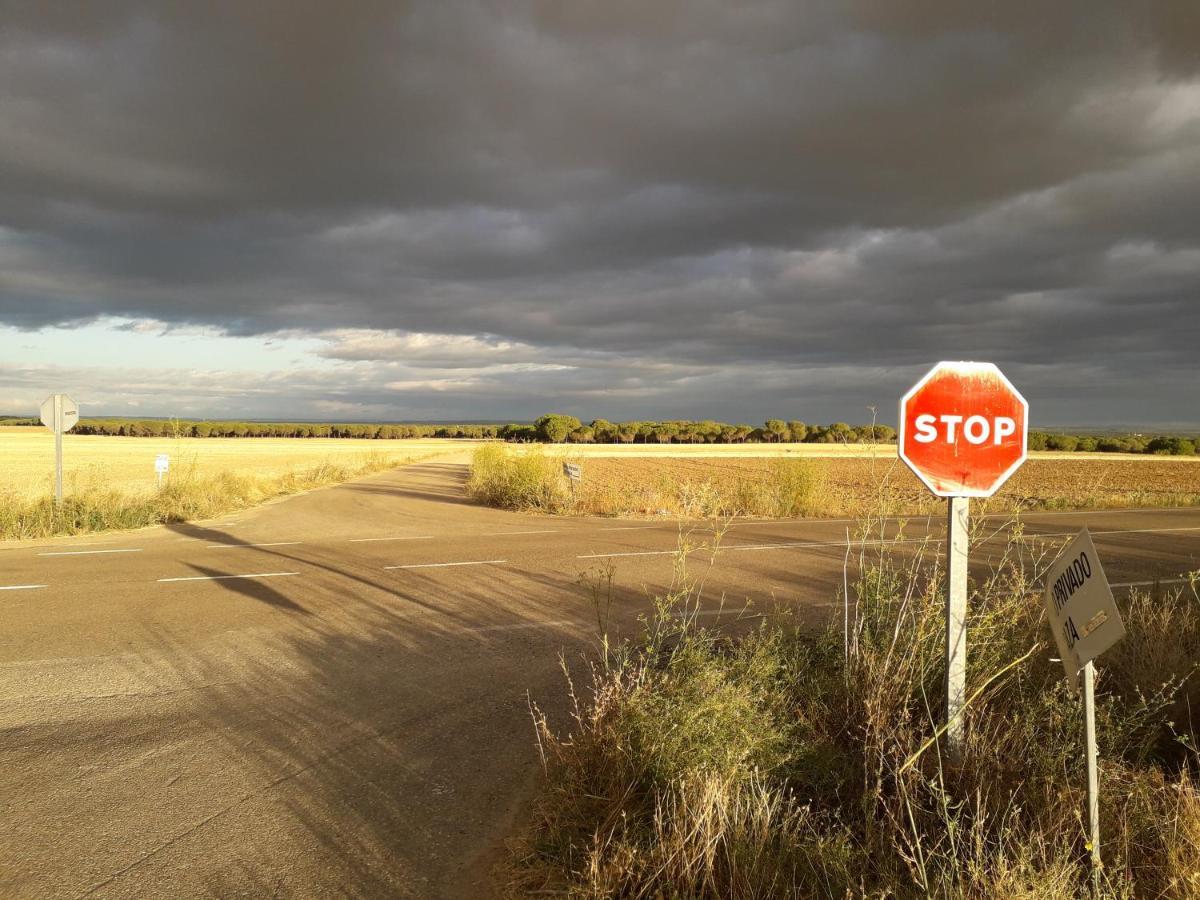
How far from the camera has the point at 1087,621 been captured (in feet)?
9.54

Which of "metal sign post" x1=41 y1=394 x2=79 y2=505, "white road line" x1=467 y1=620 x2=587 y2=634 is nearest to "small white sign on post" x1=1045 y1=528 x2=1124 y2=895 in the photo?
"white road line" x1=467 y1=620 x2=587 y2=634

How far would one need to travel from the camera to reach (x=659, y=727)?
12.6 feet

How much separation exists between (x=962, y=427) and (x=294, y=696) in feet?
16.8

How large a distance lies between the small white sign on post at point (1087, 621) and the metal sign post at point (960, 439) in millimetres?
684

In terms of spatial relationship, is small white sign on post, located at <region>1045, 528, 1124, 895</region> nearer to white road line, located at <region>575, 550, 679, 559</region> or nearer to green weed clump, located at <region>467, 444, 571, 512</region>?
white road line, located at <region>575, 550, 679, 559</region>

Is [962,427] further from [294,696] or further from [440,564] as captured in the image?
[440,564]

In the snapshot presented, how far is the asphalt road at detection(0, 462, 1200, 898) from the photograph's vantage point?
3609 millimetres

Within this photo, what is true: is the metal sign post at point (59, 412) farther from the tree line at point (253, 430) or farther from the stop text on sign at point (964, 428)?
the tree line at point (253, 430)

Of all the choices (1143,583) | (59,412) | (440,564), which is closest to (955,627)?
(1143,583)

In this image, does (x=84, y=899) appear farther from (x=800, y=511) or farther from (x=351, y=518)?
→ (x=800, y=511)

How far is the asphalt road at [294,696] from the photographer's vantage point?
3.61 m

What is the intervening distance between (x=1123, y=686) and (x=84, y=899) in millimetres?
6196

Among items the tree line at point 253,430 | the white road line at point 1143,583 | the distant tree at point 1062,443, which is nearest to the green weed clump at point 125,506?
the white road line at point 1143,583

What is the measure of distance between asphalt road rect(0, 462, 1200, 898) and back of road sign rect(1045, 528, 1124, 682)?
275cm
